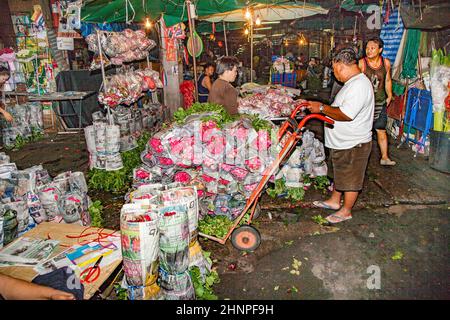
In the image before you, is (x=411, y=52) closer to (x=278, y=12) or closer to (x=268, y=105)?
(x=278, y=12)

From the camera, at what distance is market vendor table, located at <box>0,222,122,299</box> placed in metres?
2.93

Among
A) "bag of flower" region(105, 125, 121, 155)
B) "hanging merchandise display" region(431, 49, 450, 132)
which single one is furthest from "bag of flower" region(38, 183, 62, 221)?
"hanging merchandise display" region(431, 49, 450, 132)

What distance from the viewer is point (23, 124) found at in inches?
386

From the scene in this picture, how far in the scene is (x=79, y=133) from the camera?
983cm

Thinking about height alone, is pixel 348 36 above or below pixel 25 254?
above

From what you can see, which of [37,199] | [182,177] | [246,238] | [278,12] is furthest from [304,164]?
[278,12]

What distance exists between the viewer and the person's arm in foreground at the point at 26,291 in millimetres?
2418

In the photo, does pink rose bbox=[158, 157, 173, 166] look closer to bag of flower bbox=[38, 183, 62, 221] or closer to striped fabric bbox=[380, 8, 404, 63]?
bag of flower bbox=[38, 183, 62, 221]

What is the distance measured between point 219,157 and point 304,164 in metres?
2.26

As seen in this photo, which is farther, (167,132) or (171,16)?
(171,16)

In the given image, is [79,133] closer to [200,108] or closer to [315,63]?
[200,108]

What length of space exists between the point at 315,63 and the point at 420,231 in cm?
1681
